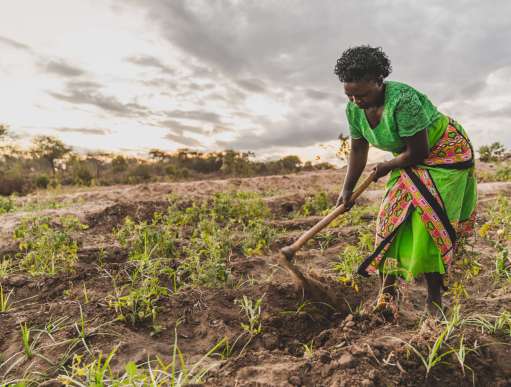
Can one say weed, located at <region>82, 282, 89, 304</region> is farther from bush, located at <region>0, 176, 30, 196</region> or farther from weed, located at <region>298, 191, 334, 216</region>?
bush, located at <region>0, 176, 30, 196</region>

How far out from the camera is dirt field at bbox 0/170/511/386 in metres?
1.75

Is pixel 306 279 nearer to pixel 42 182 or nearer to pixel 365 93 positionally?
pixel 365 93

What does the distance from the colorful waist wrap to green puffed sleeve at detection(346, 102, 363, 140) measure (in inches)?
17.1

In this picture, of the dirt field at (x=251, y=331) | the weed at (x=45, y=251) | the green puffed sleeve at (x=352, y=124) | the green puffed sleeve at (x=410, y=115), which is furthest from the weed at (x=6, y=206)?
the green puffed sleeve at (x=410, y=115)

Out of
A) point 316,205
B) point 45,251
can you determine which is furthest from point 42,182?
point 45,251

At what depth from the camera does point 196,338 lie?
7.67ft

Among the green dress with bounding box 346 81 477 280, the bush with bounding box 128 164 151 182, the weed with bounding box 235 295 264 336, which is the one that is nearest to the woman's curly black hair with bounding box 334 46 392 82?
the green dress with bounding box 346 81 477 280

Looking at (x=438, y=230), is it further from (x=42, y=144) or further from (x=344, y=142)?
(x=42, y=144)

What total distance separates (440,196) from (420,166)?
205mm

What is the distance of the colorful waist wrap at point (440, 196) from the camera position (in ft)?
7.23

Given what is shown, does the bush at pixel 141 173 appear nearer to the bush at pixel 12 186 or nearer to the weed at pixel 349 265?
the bush at pixel 12 186

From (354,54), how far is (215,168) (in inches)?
869

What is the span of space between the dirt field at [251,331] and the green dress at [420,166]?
0.88 feet

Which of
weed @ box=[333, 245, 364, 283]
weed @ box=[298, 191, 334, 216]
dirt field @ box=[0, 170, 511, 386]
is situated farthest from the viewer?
weed @ box=[298, 191, 334, 216]
